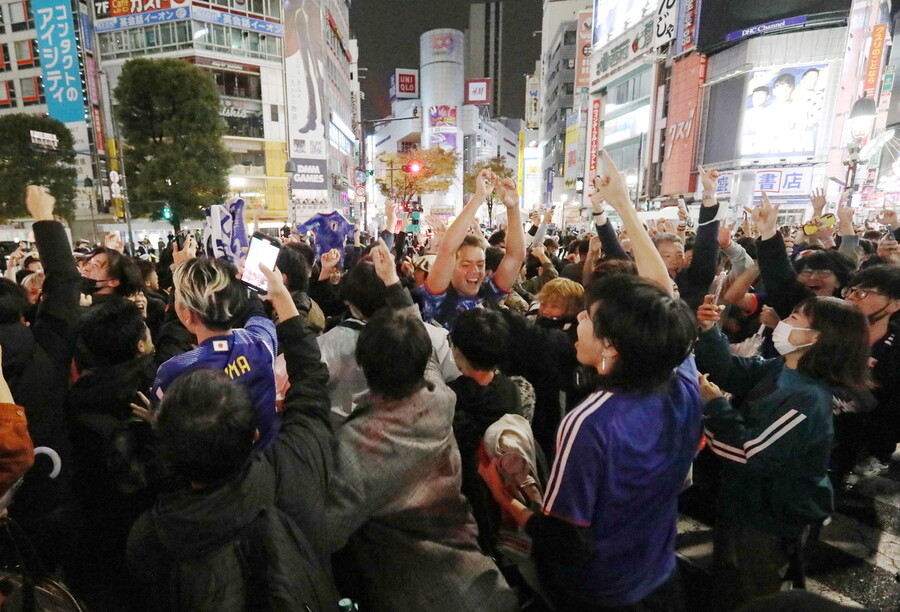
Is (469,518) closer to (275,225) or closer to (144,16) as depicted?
(275,225)

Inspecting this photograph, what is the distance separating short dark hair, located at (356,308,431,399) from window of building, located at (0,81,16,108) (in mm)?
47379

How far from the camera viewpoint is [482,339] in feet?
6.94

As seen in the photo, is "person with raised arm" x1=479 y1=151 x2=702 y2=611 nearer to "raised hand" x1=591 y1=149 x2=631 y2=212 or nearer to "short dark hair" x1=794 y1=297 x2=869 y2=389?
"short dark hair" x1=794 y1=297 x2=869 y2=389

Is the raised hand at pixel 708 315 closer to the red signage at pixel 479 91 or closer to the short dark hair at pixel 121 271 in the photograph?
the short dark hair at pixel 121 271

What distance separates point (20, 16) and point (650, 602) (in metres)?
48.5

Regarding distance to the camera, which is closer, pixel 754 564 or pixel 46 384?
pixel 754 564

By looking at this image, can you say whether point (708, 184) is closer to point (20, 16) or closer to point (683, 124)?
point (683, 124)

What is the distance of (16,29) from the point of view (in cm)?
3353

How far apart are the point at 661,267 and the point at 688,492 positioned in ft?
8.27

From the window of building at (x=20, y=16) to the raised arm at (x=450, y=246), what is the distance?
45.6 metres

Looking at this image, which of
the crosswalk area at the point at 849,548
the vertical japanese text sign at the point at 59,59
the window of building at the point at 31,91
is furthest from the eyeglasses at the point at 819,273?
the window of building at the point at 31,91

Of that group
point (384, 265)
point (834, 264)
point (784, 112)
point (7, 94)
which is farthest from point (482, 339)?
point (7, 94)

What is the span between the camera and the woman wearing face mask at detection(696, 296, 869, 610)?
6.60 feet

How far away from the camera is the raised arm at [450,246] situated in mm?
3375
